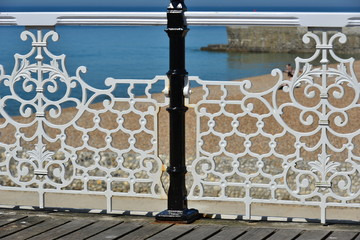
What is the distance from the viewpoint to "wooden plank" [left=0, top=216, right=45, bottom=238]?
4814 millimetres

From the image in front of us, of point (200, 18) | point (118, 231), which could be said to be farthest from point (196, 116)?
point (118, 231)

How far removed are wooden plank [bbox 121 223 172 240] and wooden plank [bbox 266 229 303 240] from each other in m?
0.69

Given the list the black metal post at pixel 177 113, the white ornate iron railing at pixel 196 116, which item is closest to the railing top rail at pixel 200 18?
the white ornate iron railing at pixel 196 116

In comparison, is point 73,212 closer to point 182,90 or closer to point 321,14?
point 182,90

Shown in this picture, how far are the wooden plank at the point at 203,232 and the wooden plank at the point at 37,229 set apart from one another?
2.80ft

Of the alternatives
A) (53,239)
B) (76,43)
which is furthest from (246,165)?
(76,43)

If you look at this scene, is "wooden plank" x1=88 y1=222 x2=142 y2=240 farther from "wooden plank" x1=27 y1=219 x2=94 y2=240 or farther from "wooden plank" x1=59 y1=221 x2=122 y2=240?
"wooden plank" x1=27 y1=219 x2=94 y2=240

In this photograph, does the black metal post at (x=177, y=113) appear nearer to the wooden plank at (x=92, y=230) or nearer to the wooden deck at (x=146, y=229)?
the wooden deck at (x=146, y=229)

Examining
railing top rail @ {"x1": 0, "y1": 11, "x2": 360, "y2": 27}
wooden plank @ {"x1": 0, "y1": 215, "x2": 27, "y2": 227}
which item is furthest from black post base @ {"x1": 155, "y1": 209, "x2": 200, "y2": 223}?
railing top rail @ {"x1": 0, "y1": 11, "x2": 360, "y2": 27}

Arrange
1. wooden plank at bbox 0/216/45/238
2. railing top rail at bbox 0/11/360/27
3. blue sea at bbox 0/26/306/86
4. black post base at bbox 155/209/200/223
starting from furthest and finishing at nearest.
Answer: blue sea at bbox 0/26/306/86 < black post base at bbox 155/209/200/223 < railing top rail at bbox 0/11/360/27 < wooden plank at bbox 0/216/45/238

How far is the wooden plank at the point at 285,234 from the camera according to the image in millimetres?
4668

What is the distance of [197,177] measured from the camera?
518 centimetres

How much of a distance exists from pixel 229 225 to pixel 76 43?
55.8m
